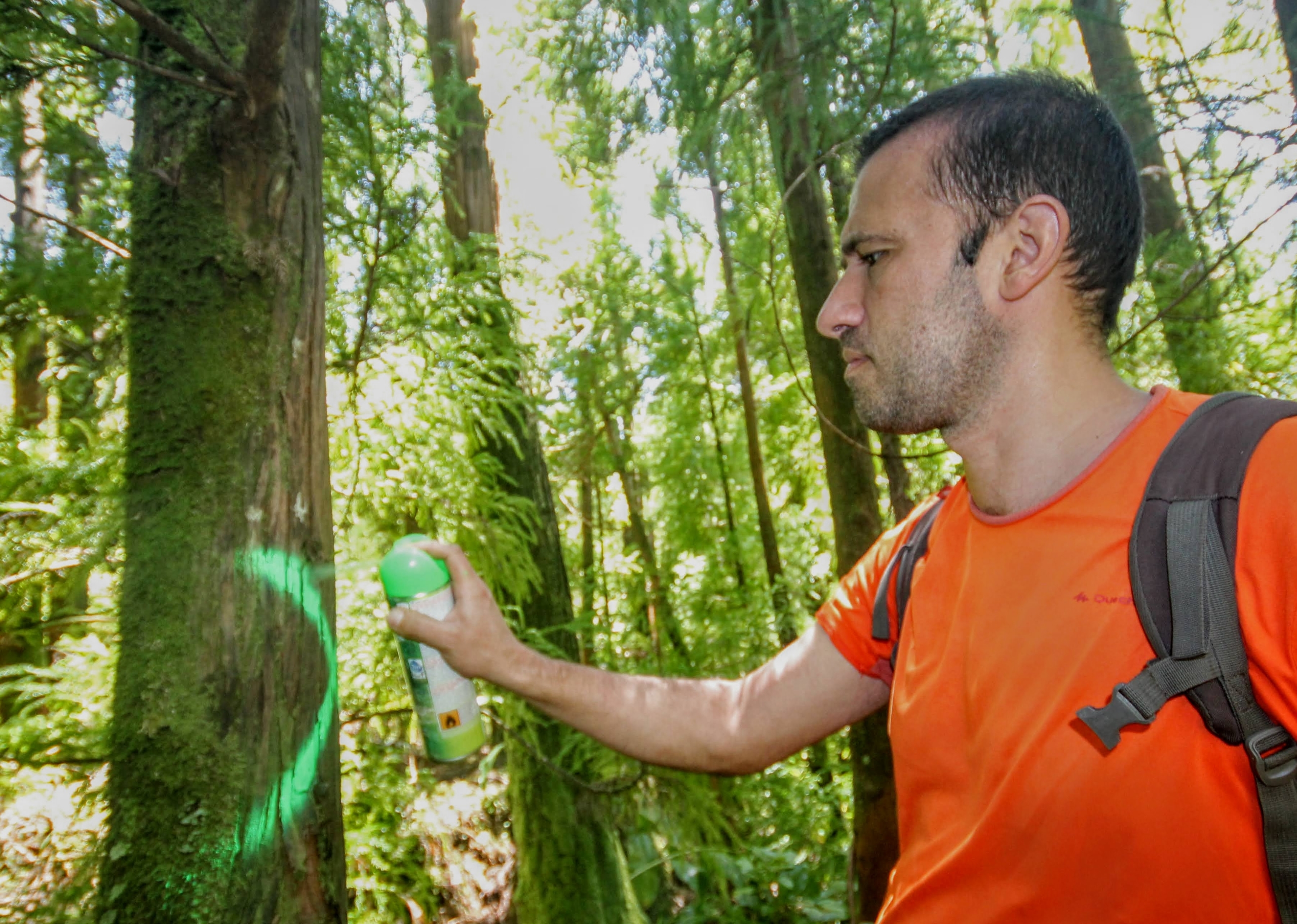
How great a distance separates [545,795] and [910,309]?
4135mm

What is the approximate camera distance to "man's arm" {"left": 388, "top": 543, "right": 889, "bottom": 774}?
204cm

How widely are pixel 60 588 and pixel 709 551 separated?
29.8 feet

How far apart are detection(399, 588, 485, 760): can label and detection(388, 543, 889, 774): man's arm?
7.6 inches

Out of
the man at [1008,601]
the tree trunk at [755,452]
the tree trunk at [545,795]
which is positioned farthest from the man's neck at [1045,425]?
the tree trunk at [755,452]

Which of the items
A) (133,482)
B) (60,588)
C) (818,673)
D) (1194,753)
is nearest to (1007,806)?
(1194,753)

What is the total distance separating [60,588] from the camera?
2.78 meters

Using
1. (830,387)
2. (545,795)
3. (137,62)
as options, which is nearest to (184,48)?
(137,62)

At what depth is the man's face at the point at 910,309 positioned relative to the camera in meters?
1.82

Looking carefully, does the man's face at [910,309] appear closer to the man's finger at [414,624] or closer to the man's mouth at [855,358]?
the man's mouth at [855,358]

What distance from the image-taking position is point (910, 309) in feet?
6.09

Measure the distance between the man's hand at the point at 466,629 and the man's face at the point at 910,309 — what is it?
1.03 metres

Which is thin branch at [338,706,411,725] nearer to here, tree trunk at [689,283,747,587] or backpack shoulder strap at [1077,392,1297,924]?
backpack shoulder strap at [1077,392,1297,924]

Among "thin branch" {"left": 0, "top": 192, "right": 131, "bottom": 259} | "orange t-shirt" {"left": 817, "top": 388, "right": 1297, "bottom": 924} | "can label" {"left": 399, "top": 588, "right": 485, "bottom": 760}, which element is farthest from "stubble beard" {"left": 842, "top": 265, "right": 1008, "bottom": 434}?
"thin branch" {"left": 0, "top": 192, "right": 131, "bottom": 259}

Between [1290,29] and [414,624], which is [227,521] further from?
[1290,29]
